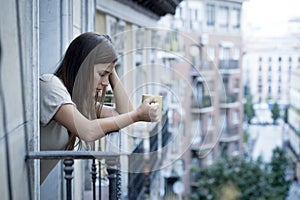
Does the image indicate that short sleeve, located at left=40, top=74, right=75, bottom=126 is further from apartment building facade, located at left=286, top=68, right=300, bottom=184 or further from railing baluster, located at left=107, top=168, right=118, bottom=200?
apartment building facade, located at left=286, top=68, right=300, bottom=184

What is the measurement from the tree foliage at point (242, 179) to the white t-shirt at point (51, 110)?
4744 millimetres

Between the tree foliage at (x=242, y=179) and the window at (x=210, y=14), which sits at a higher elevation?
the window at (x=210, y=14)

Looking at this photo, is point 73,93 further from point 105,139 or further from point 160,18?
point 160,18

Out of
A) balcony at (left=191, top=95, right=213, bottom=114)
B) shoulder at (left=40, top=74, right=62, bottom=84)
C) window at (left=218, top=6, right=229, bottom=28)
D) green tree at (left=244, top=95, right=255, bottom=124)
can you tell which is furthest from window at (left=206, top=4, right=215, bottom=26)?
shoulder at (left=40, top=74, right=62, bottom=84)

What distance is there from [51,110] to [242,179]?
5.07m

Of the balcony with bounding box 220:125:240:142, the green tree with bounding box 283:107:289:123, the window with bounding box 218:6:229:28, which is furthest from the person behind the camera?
the balcony with bounding box 220:125:240:142

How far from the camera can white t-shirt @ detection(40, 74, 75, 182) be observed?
1199 mm

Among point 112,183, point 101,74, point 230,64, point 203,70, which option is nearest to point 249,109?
point 230,64

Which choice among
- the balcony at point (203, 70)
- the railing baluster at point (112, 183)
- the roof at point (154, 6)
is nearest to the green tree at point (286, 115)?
the roof at point (154, 6)

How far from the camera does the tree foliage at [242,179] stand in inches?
231

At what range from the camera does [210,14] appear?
476 centimetres

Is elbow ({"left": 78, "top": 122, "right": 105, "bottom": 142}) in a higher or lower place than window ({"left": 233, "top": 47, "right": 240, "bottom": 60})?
lower

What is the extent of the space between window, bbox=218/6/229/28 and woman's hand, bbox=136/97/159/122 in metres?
3.20

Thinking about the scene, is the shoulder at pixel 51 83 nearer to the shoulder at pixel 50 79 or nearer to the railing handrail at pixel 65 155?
the shoulder at pixel 50 79
